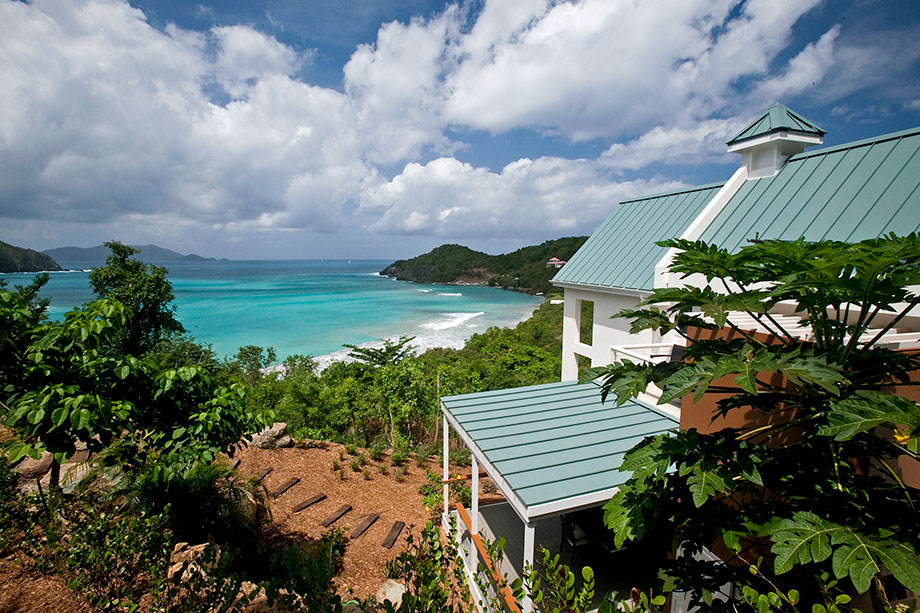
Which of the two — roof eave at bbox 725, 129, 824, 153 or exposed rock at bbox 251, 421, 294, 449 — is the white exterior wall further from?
exposed rock at bbox 251, 421, 294, 449

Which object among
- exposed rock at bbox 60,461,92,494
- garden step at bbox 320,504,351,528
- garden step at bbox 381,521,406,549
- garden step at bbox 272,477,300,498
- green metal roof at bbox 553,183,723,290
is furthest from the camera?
green metal roof at bbox 553,183,723,290

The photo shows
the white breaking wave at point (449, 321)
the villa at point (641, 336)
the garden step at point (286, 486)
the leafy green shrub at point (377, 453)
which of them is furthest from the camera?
the white breaking wave at point (449, 321)

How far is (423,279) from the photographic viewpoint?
422 feet

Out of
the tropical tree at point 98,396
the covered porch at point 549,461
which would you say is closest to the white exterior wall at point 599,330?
the covered porch at point 549,461

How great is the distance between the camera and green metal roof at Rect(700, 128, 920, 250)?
6.12 meters

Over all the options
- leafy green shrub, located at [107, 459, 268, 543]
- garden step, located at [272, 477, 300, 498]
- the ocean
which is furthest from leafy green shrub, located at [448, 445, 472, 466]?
the ocean

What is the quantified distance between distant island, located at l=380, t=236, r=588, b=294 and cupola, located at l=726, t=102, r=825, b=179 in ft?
203

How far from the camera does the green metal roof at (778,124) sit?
8.50 metres

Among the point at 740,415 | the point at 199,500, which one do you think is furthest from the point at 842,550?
the point at 199,500

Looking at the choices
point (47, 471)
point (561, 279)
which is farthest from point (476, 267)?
point (47, 471)

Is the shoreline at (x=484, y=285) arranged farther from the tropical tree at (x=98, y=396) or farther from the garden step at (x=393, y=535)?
the tropical tree at (x=98, y=396)

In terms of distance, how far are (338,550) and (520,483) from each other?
Result: 353cm

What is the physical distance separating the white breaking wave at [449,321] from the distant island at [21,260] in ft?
290

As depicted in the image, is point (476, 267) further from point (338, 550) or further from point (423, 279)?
point (338, 550)
